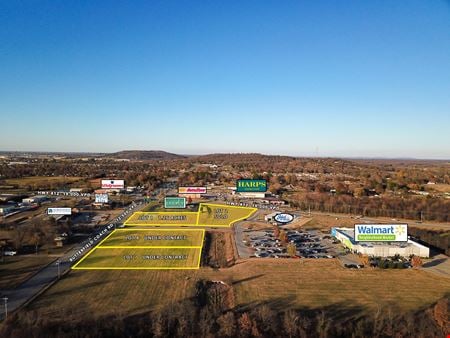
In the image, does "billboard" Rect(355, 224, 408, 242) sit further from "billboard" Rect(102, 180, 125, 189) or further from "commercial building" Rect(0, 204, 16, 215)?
"billboard" Rect(102, 180, 125, 189)

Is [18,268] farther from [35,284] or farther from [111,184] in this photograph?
[111,184]

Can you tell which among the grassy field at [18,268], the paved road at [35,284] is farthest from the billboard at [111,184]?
the grassy field at [18,268]

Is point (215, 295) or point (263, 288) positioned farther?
point (263, 288)

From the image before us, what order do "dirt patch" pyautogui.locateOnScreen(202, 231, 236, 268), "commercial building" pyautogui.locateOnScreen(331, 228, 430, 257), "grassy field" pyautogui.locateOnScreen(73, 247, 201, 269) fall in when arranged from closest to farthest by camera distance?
"grassy field" pyautogui.locateOnScreen(73, 247, 201, 269)
"dirt patch" pyautogui.locateOnScreen(202, 231, 236, 268)
"commercial building" pyautogui.locateOnScreen(331, 228, 430, 257)

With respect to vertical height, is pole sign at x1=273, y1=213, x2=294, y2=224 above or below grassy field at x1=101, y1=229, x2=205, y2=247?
above

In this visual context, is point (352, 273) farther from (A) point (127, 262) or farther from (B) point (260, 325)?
(A) point (127, 262)

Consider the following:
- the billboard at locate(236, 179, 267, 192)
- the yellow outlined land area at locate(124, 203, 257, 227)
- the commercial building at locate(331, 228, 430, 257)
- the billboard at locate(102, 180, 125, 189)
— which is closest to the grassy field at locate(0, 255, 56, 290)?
the yellow outlined land area at locate(124, 203, 257, 227)

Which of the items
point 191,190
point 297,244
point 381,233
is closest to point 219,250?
point 297,244

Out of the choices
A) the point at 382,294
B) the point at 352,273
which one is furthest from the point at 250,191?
the point at 382,294
